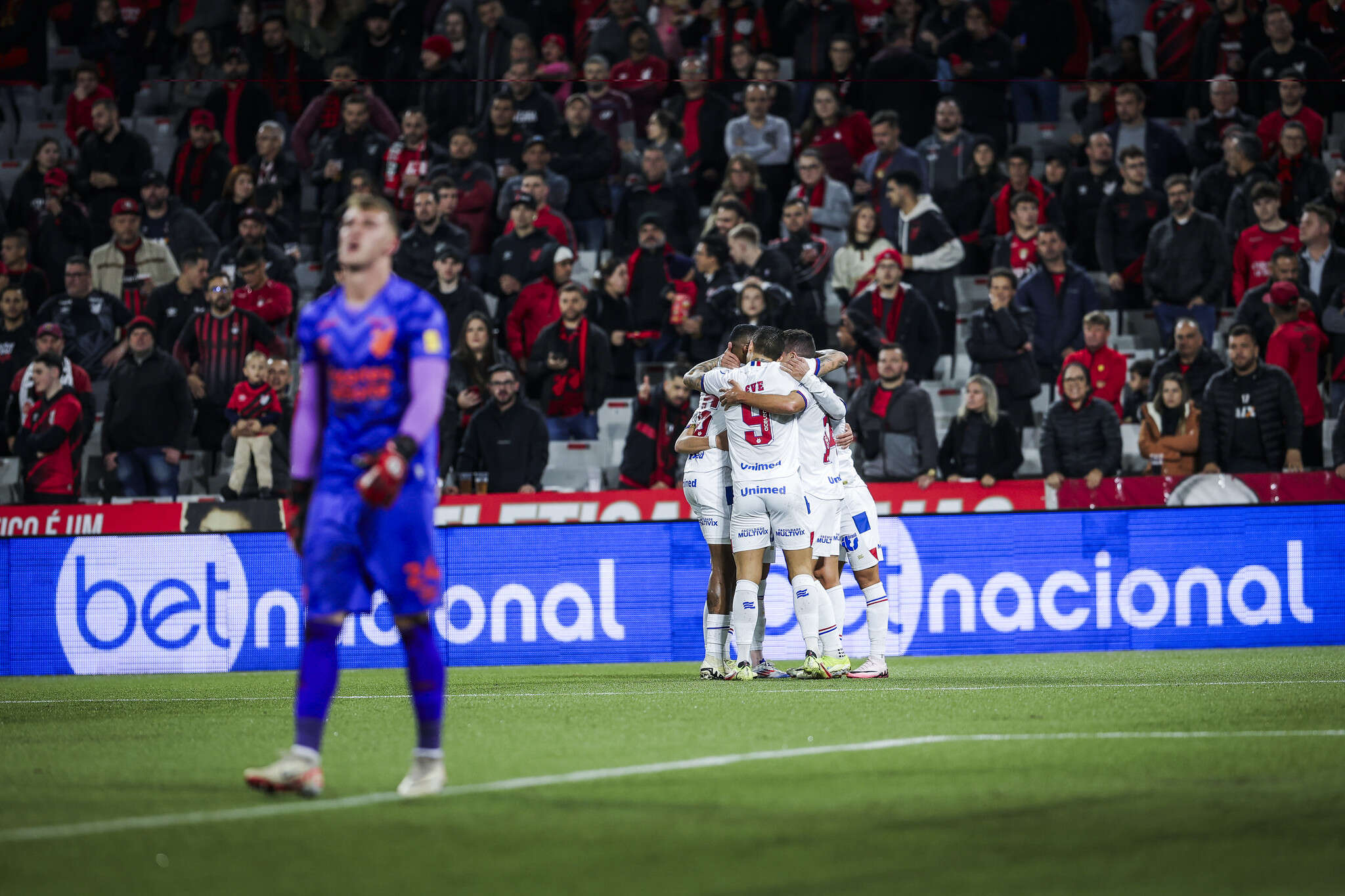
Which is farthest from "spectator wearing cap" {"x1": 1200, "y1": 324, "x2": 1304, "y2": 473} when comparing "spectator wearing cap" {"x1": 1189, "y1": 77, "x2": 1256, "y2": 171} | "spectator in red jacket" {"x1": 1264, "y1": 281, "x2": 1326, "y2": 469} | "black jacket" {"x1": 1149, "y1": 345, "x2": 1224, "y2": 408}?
"spectator wearing cap" {"x1": 1189, "y1": 77, "x2": 1256, "y2": 171}

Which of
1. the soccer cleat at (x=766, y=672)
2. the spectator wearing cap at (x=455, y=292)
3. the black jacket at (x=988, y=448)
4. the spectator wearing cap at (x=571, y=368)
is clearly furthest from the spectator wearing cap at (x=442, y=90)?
the soccer cleat at (x=766, y=672)

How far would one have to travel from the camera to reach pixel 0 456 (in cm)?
1809

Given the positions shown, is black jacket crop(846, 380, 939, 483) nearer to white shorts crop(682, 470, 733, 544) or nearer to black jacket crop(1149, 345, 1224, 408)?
black jacket crop(1149, 345, 1224, 408)

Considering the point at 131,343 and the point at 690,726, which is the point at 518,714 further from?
the point at 131,343

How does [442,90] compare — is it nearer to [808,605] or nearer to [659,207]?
[659,207]

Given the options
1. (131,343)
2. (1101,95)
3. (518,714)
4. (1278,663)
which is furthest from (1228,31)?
(518,714)

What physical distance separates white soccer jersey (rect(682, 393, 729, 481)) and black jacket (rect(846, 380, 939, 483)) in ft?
12.3

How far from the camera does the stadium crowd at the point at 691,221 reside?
53.2ft

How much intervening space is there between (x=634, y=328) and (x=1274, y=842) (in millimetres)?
13474

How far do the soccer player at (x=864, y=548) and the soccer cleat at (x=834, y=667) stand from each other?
63 mm

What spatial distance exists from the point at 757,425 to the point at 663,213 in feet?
24.9

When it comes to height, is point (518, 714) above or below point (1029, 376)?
below

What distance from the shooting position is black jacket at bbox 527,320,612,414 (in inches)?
663

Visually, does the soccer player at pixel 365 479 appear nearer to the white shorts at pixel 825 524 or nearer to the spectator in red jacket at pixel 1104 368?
the white shorts at pixel 825 524
